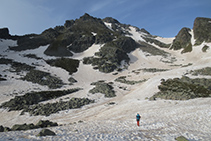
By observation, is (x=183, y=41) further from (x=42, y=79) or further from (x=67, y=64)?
(x=42, y=79)

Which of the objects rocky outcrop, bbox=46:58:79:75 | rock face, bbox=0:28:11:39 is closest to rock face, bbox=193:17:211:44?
rocky outcrop, bbox=46:58:79:75

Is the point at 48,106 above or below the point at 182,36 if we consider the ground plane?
below

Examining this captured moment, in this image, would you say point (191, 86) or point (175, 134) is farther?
point (191, 86)

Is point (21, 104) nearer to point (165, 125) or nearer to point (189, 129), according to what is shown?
point (165, 125)

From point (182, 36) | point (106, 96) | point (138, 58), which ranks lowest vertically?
point (106, 96)

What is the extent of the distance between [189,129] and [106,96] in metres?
21.4

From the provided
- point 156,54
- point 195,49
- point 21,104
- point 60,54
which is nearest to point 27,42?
point 60,54

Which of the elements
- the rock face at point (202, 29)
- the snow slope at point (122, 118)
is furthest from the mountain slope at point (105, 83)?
the rock face at point (202, 29)

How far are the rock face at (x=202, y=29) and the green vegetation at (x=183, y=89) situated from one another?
83510 millimetres

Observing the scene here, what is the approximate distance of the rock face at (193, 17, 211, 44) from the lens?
9294cm

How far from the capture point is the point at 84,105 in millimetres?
26031

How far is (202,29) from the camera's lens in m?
101

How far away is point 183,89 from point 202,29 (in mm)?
106051

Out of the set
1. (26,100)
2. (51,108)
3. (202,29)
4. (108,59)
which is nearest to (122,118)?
(51,108)
